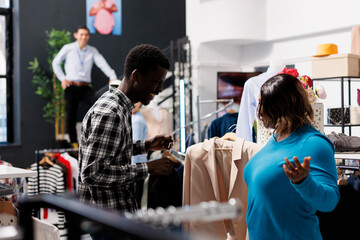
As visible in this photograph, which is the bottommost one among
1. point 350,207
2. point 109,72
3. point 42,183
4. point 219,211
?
point 42,183

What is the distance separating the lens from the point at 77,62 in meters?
8.20

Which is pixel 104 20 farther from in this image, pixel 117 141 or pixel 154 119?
pixel 117 141

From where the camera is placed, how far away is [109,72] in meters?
8.65

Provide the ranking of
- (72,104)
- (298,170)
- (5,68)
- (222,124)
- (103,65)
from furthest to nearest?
(103,65)
(5,68)
(72,104)
(222,124)
(298,170)

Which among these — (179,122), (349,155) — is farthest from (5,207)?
(179,122)

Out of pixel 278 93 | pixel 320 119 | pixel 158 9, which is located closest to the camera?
pixel 278 93

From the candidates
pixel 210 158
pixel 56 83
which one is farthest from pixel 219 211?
pixel 56 83

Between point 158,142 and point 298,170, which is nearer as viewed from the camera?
point 298,170

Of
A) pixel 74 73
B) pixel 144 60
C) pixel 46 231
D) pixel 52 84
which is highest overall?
pixel 74 73

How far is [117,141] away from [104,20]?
7756mm

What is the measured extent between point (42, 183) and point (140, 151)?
4.02m

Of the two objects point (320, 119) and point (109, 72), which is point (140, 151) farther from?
point (109, 72)

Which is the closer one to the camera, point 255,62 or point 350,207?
point 350,207

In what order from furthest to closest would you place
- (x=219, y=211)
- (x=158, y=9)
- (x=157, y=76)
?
(x=158, y=9), (x=157, y=76), (x=219, y=211)
